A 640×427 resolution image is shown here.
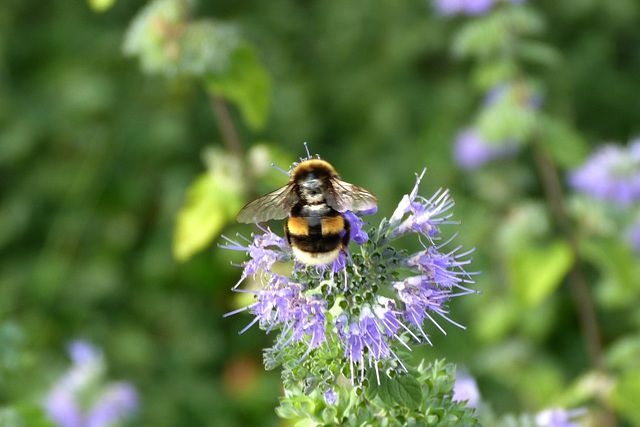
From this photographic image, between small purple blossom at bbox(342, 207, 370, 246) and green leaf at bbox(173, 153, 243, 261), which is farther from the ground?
green leaf at bbox(173, 153, 243, 261)

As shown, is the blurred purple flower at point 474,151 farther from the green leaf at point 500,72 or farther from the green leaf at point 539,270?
the green leaf at point 539,270

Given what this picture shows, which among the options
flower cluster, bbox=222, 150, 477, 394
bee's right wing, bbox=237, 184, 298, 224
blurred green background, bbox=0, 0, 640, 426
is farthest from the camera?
blurred green background, bbox=0, 0, 640, 426

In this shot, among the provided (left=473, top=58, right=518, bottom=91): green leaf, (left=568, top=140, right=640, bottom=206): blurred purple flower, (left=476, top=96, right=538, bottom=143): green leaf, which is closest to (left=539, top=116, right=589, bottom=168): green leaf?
(left=476, top=96, right=538, bottom=143): green leaf

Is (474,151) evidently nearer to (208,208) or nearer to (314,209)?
(208,208)

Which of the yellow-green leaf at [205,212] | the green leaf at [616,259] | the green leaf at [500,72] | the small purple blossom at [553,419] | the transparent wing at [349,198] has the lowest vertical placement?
the small purple blossom at [553,419]

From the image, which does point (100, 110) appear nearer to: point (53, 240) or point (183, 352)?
point (53, 240)

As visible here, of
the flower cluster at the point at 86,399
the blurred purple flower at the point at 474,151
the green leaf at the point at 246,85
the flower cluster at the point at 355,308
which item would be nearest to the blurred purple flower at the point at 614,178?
the blurred purple flower at the point at 474,151

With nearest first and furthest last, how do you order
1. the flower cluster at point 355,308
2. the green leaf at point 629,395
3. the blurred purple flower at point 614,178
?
the flower cluster at point 355,308
the green leaf at point 629,395
the blurred purple flower at point 614,178

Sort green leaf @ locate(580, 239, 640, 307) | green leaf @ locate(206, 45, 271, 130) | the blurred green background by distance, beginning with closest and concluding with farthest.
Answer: green leaf @ locate(206, 45, 271, 130)
green leaf @ locate(580, 239, 640, 307)
the blurred green background

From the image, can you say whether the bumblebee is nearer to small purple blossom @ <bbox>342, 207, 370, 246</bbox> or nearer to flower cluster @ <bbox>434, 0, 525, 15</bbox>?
small purple blossom @ <bbox>342, 207, 370, 246</bbox>
